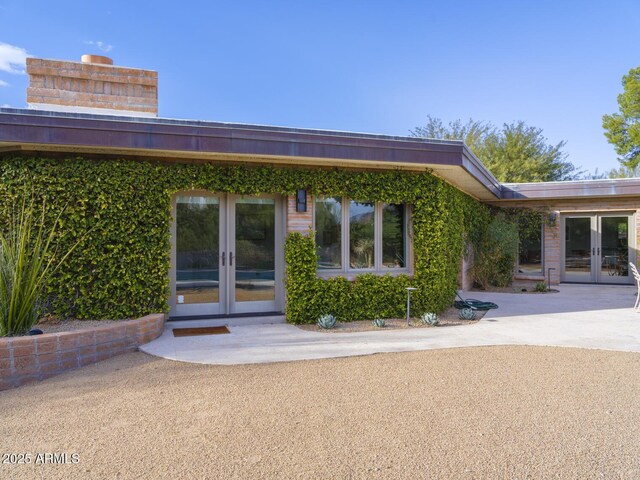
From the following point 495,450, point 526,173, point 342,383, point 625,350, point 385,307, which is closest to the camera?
point 495,450

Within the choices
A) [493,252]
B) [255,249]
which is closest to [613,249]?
[493,252]

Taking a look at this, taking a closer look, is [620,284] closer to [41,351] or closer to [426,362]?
[426,362]

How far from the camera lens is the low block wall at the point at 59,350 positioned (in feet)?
14.1

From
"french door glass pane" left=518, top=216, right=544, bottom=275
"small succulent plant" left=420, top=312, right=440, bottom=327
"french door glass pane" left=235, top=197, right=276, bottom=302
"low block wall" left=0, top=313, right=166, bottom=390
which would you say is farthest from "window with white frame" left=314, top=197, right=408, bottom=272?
"french door glass pane" left=518, top=216, right=544, bottom=275

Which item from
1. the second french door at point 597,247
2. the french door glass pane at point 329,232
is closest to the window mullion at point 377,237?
the french door glass pane at point 329,232

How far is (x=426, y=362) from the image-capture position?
4.83 metres

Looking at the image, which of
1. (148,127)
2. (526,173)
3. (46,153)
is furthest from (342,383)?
(526,173)

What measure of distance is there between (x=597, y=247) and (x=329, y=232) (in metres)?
10.8

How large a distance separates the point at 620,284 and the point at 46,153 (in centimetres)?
1563

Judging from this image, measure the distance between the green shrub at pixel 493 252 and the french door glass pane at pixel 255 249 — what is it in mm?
7414

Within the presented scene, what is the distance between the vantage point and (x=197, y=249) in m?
6.98

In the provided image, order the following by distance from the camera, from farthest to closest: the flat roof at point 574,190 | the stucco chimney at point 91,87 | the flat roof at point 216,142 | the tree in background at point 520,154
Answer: the tree in background at point 520,154 → the flat roof at point 574,190 → the stucco chimney at point 91,87 → the flat roof at point 216,142

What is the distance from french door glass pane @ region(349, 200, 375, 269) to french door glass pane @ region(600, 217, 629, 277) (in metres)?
10.1

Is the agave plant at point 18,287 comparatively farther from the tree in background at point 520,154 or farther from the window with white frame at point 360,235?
the tree in background at point 520,154
